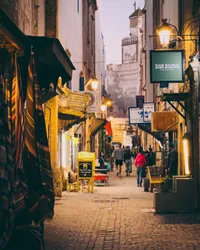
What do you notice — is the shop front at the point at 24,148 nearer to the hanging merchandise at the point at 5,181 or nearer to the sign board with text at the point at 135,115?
the hanging merchandise at the point at 5,181

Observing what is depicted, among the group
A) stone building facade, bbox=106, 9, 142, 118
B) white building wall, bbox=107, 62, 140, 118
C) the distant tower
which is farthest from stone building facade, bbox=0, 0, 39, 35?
the distant tower

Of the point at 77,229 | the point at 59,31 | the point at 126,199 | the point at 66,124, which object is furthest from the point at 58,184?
the point at 77,229

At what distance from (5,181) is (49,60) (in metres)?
3.92

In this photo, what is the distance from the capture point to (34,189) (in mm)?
8031

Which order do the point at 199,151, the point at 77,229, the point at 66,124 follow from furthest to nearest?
the point at 66,124 → the point at 199,151 → the point at 77,229

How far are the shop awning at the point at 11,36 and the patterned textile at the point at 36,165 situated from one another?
2.33 feet

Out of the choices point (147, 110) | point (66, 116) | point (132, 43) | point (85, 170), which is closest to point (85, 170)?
point (85, 170)

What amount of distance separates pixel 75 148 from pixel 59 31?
31.3 feet

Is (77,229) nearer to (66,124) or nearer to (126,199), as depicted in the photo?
(126,199)

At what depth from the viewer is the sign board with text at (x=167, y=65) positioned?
18.4 m

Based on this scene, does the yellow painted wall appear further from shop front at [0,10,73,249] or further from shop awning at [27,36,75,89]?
shop front at [0,10,73,249]

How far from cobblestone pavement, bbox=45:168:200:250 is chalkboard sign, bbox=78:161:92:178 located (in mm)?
4343

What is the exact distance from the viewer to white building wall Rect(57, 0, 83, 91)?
2545 centimetres

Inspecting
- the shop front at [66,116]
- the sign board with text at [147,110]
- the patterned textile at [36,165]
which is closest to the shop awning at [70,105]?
the shop front at [66,116]
